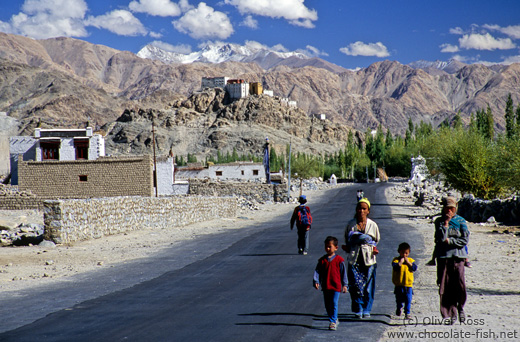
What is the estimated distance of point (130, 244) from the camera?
2103 centimetres

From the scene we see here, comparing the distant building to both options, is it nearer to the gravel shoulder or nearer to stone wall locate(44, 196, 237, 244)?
stone wall locate(44, 196, 237, 244)

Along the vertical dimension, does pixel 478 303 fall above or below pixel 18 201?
below

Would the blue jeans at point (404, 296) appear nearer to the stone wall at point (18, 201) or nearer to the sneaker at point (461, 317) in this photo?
the sneaker at point (461, 317)

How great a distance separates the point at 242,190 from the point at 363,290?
4724cm

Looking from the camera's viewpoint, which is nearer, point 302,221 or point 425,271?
point 425,271

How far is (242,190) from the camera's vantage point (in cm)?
5547

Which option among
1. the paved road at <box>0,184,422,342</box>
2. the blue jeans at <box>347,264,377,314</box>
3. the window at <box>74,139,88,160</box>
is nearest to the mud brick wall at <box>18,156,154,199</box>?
the window at <box>74,139,88,160</box>

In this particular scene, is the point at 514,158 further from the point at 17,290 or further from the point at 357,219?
the point at 17,290

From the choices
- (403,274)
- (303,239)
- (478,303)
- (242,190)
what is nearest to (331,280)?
(403,274)

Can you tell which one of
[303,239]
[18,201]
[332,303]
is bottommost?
[303,239]

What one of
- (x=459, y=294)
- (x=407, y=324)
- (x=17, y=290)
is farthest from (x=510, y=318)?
(x=17, y=290)

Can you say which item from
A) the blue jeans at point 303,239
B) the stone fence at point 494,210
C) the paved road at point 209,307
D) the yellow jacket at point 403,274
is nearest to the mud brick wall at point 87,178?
the stone fence at point 494,210

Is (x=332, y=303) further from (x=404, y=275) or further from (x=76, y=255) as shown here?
(x=76, y=255)

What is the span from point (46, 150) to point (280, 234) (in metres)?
31.9
